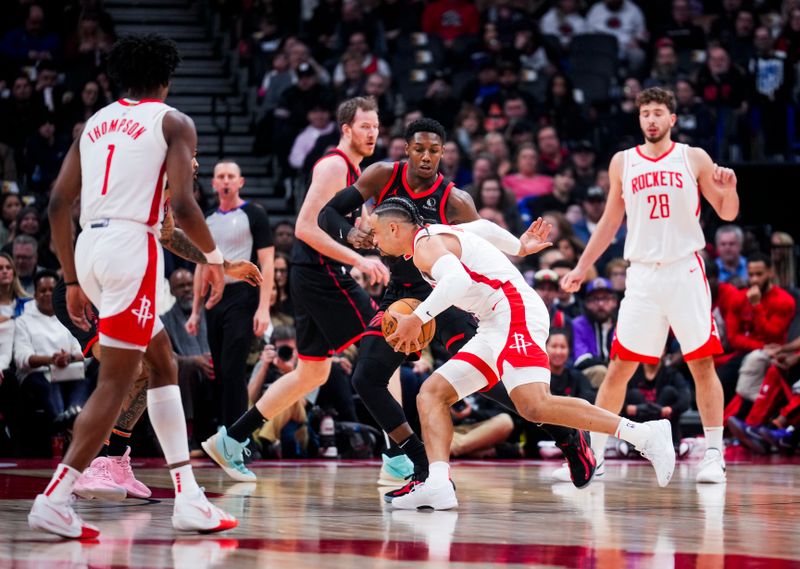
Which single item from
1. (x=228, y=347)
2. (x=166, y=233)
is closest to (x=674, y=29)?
(x=228, y=347)

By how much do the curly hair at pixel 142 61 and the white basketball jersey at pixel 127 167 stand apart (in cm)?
12

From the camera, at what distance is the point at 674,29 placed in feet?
54.1

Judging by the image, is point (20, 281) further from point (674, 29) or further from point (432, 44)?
point (674, 29)

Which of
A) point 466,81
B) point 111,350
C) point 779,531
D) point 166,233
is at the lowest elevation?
point 779,531

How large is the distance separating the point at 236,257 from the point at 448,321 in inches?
91.2

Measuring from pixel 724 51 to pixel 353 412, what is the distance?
7700 millimetres

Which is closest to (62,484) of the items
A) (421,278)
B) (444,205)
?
(421,278)

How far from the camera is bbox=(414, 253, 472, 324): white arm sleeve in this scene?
5.21m

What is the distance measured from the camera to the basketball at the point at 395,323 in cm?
543

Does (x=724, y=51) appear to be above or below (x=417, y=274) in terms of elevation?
above

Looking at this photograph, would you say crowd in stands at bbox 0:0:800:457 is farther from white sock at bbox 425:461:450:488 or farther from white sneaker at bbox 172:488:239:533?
white sneaker at bbox 172:488:239:533

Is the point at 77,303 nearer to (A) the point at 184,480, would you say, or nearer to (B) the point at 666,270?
(A) the point at 184,480

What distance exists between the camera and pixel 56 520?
4223 millimetres

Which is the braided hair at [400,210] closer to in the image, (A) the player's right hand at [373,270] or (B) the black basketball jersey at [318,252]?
(A) the player's right hand at [373,270]
